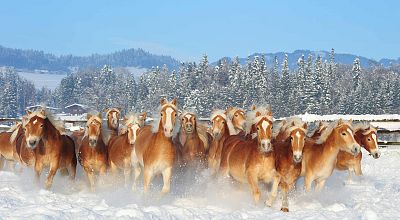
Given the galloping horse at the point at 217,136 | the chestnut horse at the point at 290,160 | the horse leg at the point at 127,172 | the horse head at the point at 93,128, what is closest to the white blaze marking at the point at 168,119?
the chestnut horse at the point at 290,160

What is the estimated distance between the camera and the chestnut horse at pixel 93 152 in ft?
34.5

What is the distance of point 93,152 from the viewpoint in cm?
1077

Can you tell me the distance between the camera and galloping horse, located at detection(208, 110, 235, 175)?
1116cm

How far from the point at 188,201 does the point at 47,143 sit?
3.21m

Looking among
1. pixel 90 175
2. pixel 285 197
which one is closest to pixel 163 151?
pixel 285 197

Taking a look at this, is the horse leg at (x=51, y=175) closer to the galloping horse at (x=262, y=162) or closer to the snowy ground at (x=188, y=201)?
the snowy ground at (x=188, y=201)

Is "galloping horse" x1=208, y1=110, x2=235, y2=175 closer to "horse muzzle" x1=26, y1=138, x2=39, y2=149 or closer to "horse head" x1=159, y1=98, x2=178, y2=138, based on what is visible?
"horse head" x1=159, y1=98, x2=178, y2=138

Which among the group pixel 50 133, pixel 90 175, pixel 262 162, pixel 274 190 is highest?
pixel 50 133

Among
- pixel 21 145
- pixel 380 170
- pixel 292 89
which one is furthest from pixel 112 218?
pixel 292 89

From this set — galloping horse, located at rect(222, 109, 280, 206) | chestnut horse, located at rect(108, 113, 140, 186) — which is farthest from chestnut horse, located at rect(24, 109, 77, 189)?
galloping horse, located at rect(222, 109, 280, 206)

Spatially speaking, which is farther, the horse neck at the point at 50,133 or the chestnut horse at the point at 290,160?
the horse neck at the point at 50,133

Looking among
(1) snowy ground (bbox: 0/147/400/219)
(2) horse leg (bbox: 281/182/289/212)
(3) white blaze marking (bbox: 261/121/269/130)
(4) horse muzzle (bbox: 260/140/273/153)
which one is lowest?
(1) snowy ground (bbox: 0/147/400/219)

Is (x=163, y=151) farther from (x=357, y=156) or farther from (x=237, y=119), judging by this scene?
(x=357, y=156)

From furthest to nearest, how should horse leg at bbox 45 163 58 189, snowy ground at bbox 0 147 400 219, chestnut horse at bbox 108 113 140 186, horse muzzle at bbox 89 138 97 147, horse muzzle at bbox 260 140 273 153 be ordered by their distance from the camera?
chestnut horse at bbox 108 113 140 186
horse muzzle at bbox 89 138 97 147
horse leg at bbox 45 163 58 189
horse muzzle at bbox 260 140 273 153
snowy ground at bbox 0 147 400 219
